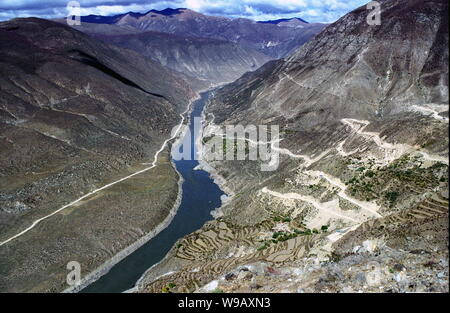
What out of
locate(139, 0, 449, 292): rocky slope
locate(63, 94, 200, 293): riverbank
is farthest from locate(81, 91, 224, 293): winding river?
locate(139, 0, 449, 292): rocky slope

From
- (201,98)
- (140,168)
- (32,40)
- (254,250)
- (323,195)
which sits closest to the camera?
(254,250)

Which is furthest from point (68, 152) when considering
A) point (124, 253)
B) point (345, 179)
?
point (345, 179)

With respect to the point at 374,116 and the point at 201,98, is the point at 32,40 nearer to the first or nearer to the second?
the point at 201,98

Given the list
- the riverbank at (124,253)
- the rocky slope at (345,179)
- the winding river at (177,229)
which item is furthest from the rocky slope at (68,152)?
the rocky slope at (345,179)

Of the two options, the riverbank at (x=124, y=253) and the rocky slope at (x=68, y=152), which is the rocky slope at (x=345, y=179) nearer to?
the riverbank at (x=124, y=253)

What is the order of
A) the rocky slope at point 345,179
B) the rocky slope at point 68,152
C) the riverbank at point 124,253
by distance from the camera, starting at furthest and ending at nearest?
1. the rocky slope at point 68,152
2. the riverbank at point 124,253
3. the rocky slope at point 345,179

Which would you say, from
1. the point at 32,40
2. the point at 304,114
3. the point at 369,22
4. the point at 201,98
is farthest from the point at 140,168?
the point at 201,98
